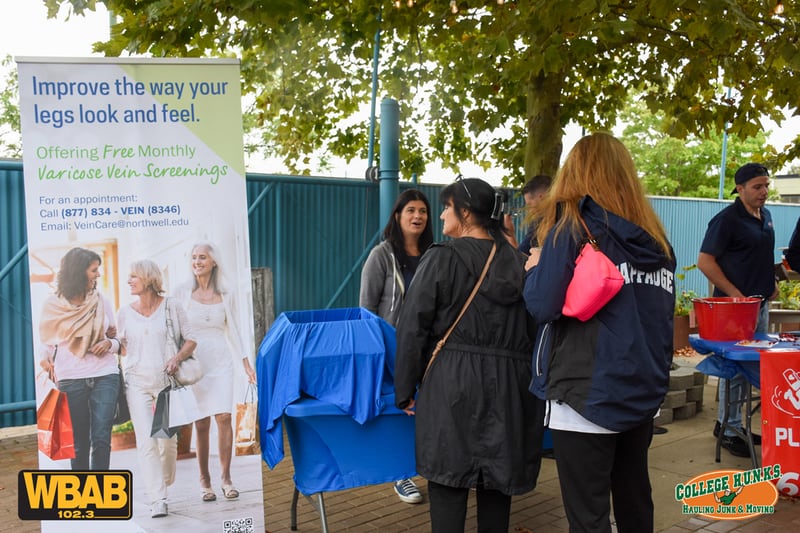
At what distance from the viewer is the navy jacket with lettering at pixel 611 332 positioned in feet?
8.57

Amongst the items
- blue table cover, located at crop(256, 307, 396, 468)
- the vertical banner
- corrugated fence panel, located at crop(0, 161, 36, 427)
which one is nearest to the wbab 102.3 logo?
the vertical banner

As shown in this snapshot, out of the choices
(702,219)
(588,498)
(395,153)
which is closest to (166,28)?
(395,153)

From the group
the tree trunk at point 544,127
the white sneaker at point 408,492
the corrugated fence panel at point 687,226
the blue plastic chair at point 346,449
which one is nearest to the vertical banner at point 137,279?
the blue plastic chair at point 346,449

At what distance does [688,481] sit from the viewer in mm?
4809

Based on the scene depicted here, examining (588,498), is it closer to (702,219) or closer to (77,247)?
(77,247)

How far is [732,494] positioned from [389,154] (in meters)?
4.06

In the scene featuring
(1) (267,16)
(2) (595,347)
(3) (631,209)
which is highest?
(1) (267,16)

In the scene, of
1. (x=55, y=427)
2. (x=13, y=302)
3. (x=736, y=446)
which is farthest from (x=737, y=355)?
(x=13, y=302)

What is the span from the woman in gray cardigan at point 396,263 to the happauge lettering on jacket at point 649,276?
1812mm

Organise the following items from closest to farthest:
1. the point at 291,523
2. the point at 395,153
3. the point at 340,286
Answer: the point at 291,523 → the point at 395,153 → the point at 340,286

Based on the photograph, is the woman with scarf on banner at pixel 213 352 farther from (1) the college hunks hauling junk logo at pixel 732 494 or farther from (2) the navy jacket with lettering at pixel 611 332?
(1) the college hunks hauling junk logo at pixel 732 494

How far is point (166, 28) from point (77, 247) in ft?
7.22

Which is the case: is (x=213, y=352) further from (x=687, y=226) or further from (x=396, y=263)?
(x=687, y=226)

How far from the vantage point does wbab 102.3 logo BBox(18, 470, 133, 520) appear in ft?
9.98
